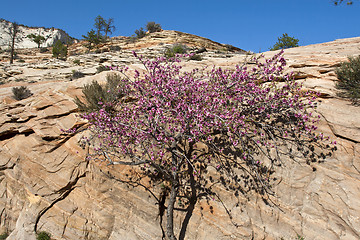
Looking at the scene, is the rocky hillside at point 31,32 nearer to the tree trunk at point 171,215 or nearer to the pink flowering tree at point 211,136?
the pink flowering tree at point 211,136

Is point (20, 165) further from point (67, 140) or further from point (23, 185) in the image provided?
point (67, 140)

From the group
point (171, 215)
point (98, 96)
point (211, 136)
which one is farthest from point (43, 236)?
point (211, 136)

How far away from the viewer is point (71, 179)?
7.19 meters

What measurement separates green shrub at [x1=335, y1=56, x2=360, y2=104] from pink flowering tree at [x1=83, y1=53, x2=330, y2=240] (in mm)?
1177

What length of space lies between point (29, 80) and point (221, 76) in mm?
21118

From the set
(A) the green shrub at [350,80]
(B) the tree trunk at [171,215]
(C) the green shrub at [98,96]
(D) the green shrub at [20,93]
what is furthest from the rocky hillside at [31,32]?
(A) the green shrub at [350,80]

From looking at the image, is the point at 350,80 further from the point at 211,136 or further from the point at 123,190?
the point at 123,190

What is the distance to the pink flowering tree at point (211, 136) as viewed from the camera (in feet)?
20.0

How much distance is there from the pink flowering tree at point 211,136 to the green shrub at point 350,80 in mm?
1177

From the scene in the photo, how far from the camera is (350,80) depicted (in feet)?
22.0

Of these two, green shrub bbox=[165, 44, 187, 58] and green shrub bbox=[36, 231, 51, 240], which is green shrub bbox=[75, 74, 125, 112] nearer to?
green shrub bbox=[36, 231, 51, 240]

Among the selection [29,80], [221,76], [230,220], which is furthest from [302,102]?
[29,80]

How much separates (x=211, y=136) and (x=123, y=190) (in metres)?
4.00

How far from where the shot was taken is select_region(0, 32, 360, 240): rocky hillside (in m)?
5.53
